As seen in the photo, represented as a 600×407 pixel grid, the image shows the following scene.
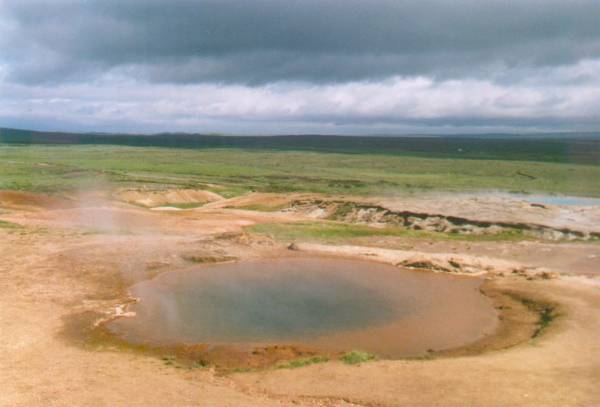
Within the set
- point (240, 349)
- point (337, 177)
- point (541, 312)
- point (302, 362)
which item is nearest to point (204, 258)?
point (240, 349)

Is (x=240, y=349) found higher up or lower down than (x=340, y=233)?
lower down

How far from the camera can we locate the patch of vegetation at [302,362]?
13.1 meters

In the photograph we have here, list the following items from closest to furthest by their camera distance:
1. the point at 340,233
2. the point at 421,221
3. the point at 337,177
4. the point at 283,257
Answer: the point at 283,257, the point at 340,233, the point at 421,221, the point at 337,177

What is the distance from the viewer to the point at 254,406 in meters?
10.7

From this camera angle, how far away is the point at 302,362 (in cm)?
1327

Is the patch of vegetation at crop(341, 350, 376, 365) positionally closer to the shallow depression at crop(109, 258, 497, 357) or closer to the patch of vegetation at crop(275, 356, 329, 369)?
the patch of vegetation at crop(275, 356, 329, 369)

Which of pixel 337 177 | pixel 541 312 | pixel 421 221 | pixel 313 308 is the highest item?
pixel 337 177

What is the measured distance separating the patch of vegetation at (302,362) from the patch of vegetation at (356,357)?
17.7 inches

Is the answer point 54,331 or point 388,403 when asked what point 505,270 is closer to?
point 388,403

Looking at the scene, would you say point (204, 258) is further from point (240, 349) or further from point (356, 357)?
point (356, 357)

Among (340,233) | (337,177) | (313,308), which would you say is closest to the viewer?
(313,308)

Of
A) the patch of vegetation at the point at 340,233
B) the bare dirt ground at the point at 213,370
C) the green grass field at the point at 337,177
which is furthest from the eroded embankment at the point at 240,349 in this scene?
the green grass field at the point at 337,177

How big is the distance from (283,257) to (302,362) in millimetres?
12601

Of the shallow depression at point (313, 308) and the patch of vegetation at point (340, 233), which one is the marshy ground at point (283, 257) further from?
the shallow depression at point (313, 308)
